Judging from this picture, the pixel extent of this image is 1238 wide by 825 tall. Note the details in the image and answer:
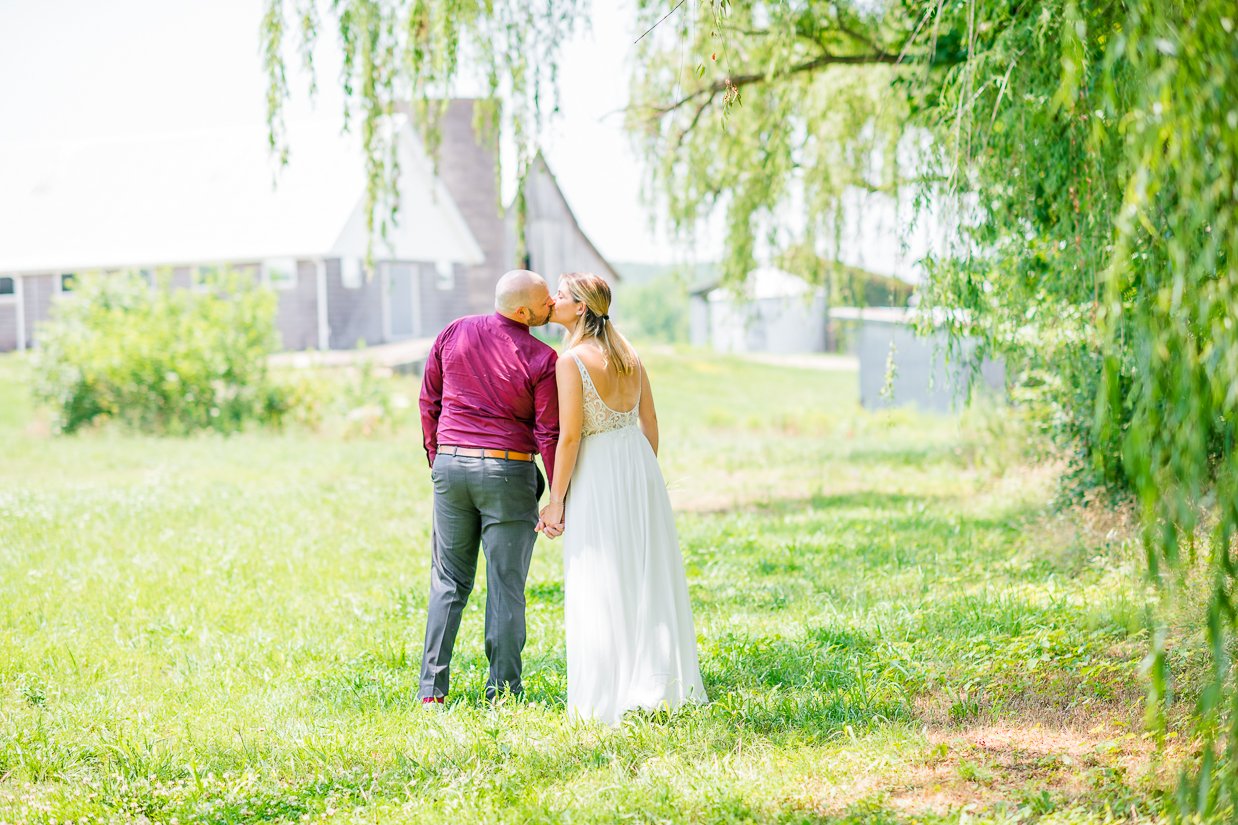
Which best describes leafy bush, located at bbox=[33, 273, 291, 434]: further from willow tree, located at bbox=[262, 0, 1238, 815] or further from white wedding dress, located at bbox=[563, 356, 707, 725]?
white wedding dress, located at bbox=[563, 356, 707, 725]

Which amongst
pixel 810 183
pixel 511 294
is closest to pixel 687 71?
pixel 810 183

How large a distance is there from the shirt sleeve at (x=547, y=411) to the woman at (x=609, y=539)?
0.45 feet

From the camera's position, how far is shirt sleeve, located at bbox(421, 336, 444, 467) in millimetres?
5367

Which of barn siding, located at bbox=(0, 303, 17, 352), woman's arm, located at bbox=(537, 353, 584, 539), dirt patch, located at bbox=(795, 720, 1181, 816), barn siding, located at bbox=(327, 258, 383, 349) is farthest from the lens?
barn siding, located at bbox=(0, 303, 17, 352)

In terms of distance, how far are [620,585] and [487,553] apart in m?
0.65

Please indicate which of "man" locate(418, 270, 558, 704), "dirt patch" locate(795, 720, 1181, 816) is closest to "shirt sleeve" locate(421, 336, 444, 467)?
"man" locate(418, 270, 558, 704)

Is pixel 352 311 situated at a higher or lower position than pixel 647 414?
higher

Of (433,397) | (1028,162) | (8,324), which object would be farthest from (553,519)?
(8,324)

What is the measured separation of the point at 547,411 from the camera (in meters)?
5.21

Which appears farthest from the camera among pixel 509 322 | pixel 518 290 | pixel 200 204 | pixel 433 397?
pixel 200 204

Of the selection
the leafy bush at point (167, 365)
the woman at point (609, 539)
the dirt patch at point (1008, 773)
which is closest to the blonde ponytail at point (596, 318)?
the woman at point (609, 539)

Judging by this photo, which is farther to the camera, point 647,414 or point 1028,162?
point 1028,162

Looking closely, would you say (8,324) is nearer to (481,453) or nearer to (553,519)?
(481,453)

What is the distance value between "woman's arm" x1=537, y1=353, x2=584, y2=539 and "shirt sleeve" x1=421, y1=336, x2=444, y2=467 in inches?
24.3
